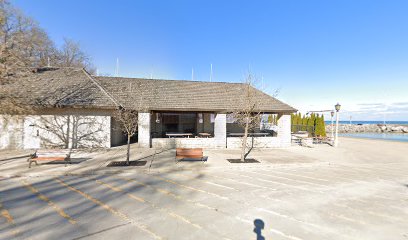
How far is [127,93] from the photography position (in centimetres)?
1662

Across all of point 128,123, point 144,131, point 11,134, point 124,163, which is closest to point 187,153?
point 124,163

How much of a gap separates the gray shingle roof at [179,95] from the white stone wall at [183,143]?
2390mm

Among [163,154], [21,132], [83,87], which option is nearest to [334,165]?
[163,154]

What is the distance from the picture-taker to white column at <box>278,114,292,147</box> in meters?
16.5

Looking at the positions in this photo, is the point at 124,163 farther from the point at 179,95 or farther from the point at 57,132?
the point at 179,95

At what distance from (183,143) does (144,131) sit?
3085 mm

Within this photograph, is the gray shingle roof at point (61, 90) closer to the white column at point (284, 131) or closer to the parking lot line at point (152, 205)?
the parking lot line at point (152, 205)

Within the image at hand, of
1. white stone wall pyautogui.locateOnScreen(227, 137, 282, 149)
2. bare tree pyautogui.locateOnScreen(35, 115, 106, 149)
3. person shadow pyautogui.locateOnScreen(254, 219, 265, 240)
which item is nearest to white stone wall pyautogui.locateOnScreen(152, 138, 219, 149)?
white stone wall pyautogui.locateOnScreen(227, 137, 282, 149)

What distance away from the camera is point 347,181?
8188 mm

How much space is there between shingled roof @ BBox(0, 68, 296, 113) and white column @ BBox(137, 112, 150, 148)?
0.73 metres

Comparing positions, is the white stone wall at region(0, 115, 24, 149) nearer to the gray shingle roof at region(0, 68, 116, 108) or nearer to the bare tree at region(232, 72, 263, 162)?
the gray shingle roof at region(0, 68, 116, 108)

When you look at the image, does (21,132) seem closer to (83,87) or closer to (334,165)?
(83,87)

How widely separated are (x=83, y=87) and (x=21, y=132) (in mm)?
5031

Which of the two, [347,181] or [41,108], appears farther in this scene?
[41,108]
